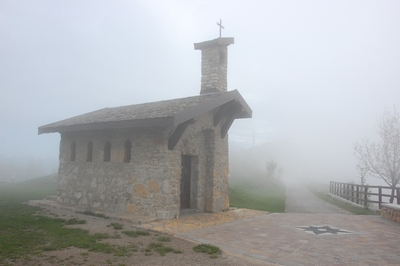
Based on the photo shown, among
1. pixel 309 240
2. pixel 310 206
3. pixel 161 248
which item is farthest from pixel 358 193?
pixel 161 248

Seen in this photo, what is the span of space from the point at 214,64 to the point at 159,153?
498 centimetres

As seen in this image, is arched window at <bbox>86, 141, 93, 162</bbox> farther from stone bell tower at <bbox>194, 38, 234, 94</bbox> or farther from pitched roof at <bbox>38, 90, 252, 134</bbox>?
stone bell tower at <bbox>194, 38, 234, 94</bbox>

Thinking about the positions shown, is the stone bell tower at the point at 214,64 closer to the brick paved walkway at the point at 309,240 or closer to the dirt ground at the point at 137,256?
the brick paved walkway at the point at 309,240

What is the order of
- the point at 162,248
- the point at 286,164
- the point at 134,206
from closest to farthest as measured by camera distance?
the point at 162,248 < the point at 134,206 < the point at 286,164

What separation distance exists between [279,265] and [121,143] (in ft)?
23.4

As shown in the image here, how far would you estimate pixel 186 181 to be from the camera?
12.0 meters

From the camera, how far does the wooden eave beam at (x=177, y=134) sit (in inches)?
380

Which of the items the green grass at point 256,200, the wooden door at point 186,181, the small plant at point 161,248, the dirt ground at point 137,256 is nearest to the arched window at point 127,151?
the wooden door at point 186,181

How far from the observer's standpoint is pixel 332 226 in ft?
31.3

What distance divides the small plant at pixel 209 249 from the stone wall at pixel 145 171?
3267 millimetres

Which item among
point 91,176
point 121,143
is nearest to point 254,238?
point 121,143

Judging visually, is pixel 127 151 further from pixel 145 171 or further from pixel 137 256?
pixel 137 256

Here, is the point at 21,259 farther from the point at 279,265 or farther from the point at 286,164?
the point at 286,164

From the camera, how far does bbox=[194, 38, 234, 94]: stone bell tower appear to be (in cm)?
1273
